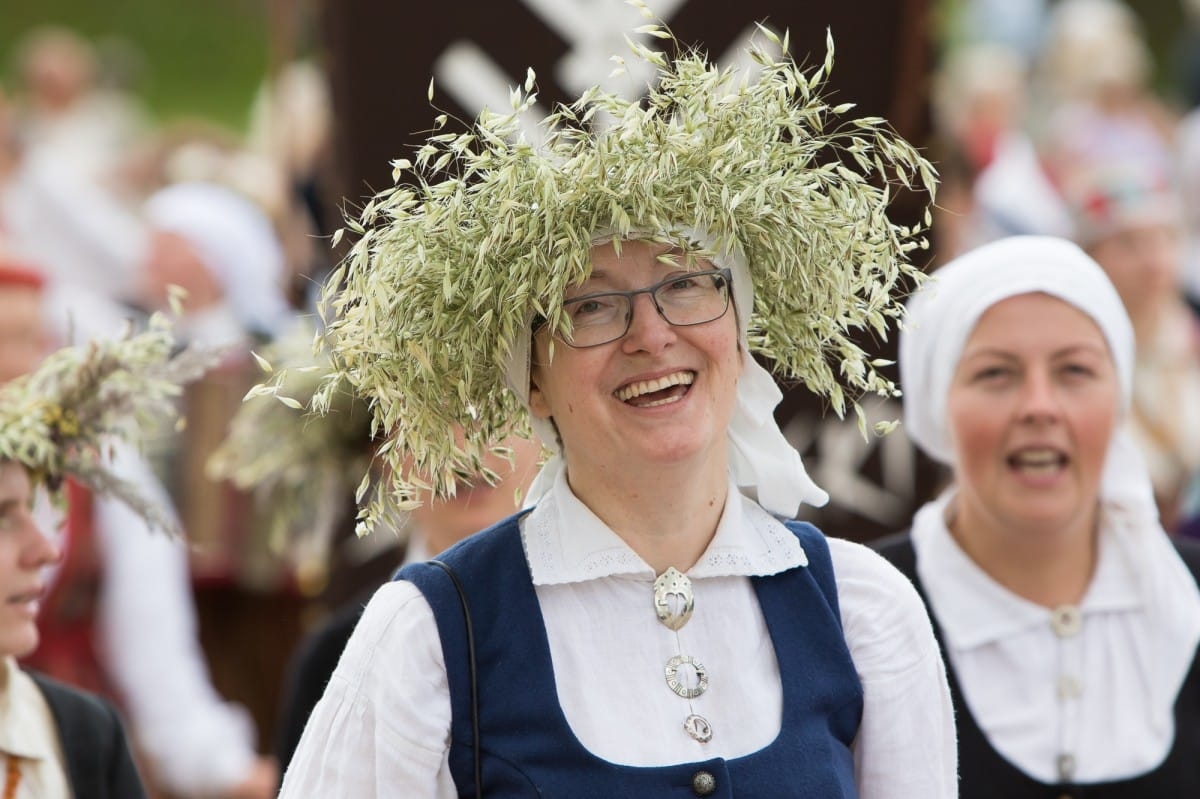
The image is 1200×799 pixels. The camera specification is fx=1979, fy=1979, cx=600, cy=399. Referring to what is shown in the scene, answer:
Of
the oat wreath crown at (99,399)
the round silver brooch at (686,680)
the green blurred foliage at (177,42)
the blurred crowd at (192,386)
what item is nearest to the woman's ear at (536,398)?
the round silver brooch at (686,680)

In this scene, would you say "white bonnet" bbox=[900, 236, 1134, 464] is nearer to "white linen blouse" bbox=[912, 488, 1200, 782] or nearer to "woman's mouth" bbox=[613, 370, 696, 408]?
"white linen blouse" bbox=[912, 488, 1200, 782]

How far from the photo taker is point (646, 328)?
3.10 meters

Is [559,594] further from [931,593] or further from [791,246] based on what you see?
[931,593]

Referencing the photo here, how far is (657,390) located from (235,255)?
6307 millimetres

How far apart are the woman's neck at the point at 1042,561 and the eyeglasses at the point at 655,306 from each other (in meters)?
1.48

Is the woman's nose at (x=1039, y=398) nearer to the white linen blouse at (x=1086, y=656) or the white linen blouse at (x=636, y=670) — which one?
the white linen blouse at (x=1086, y=656)

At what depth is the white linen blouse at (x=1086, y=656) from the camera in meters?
4.14

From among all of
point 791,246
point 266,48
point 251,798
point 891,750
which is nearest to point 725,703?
point 891,750

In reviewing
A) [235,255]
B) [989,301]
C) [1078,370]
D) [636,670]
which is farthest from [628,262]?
[235,255]

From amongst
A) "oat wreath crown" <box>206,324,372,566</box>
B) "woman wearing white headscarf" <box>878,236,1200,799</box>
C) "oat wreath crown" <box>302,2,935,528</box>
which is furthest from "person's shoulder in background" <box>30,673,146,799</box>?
"woman wearing white headscarf" <box>878,236,1200,799</box>

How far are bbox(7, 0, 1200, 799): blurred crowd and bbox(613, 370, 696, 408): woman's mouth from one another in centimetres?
61

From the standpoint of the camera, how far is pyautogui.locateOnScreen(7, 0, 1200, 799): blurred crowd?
626 cm

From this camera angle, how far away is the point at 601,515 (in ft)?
10.7

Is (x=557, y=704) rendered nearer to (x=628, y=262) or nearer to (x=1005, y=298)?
(x=628, y=262)
